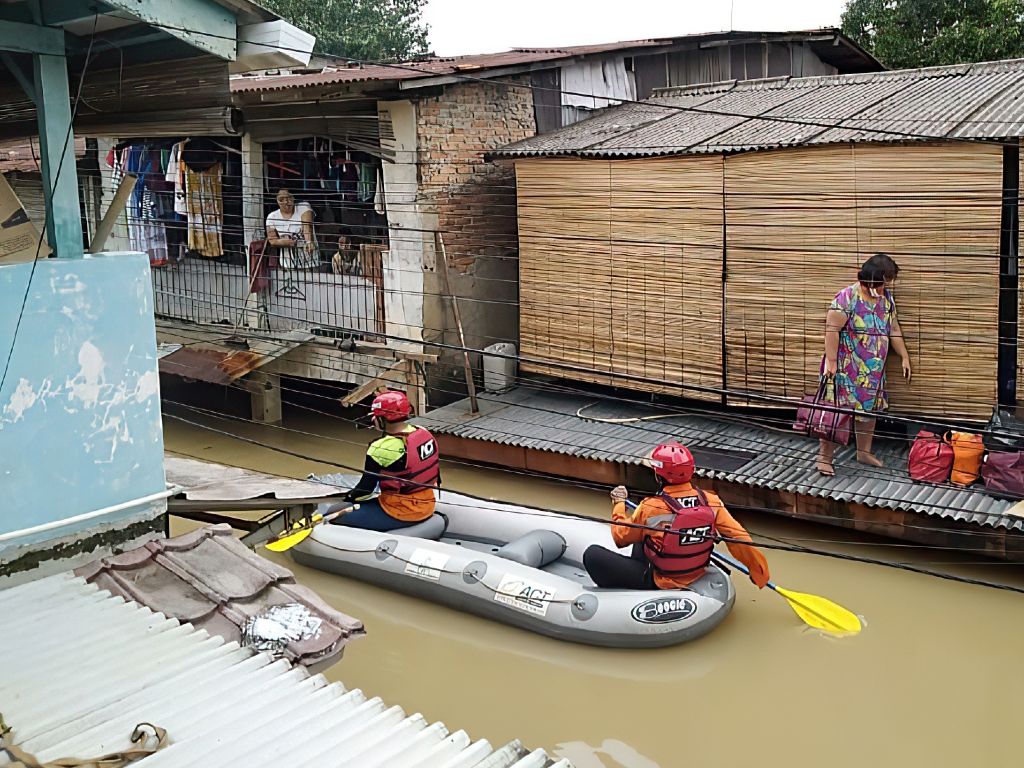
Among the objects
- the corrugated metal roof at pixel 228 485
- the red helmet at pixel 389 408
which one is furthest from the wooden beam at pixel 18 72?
the red helmet at pixel 389 408

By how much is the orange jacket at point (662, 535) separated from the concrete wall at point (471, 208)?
4073 mm

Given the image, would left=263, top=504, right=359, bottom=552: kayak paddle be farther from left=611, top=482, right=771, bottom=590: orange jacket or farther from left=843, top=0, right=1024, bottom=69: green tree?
left=843, top=0, right=1024, bottom=69: green tree

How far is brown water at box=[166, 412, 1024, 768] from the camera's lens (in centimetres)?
571

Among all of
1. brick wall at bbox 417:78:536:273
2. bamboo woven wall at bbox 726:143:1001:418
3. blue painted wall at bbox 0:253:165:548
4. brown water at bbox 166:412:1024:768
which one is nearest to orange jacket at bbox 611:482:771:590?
brown water at bbox 166:412:1024:768

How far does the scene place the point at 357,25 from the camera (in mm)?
23125

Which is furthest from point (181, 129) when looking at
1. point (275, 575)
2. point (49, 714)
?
point (49, 714)

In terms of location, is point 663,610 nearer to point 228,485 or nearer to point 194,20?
point 228,485

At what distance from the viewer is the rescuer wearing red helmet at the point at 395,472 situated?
24.4 feet

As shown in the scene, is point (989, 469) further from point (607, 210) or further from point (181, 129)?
point (181, 129)

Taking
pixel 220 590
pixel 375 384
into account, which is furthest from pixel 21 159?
pixel 220 590

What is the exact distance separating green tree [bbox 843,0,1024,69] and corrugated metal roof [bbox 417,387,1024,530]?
8.75 m

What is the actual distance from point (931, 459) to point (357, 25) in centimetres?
1884

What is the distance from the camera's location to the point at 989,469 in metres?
7.52

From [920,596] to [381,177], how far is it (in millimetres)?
6738
